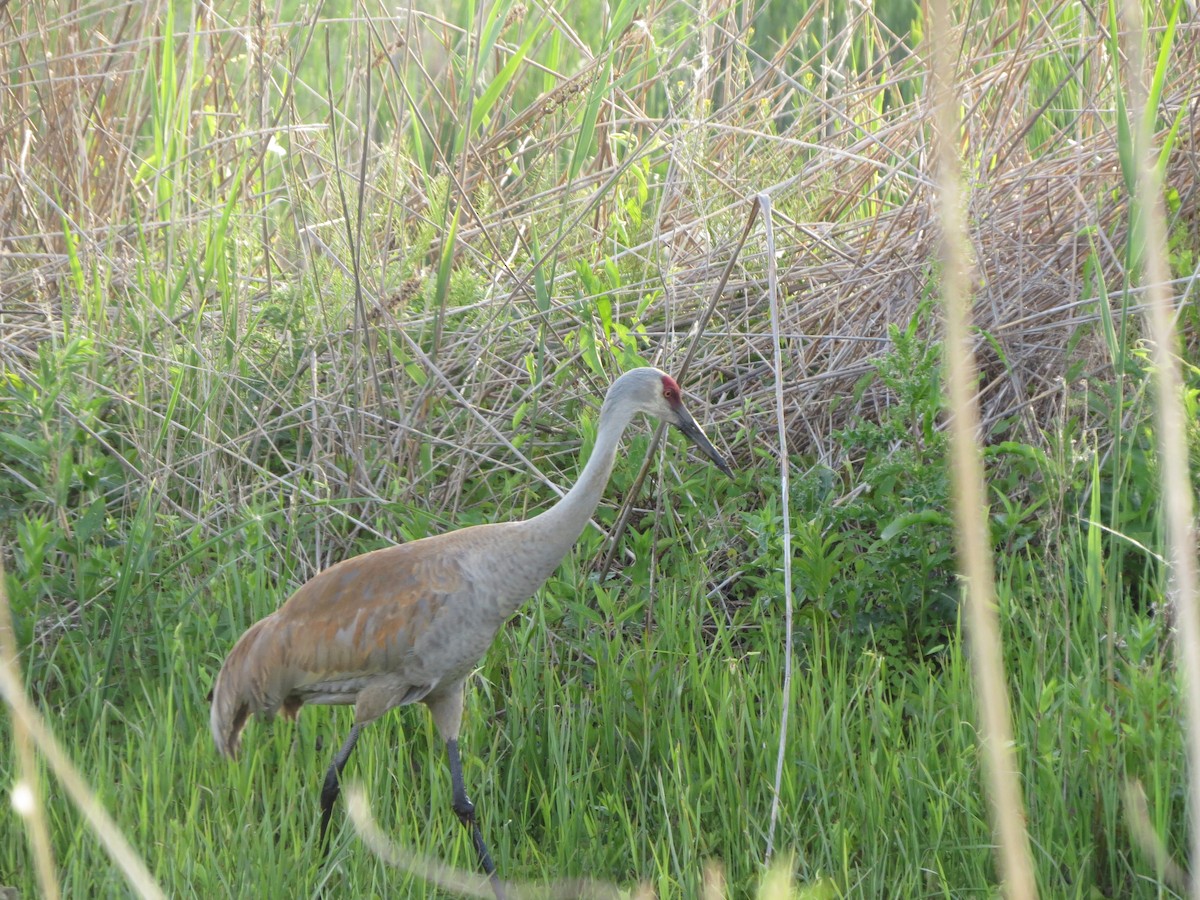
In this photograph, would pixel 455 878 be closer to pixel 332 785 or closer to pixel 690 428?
pixel 332 785

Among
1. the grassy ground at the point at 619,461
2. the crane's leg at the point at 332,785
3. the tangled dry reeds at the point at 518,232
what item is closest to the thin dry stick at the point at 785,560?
the grassy ground at the point at 619,461

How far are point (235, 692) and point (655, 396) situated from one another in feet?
4.36

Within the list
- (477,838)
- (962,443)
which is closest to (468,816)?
(477,838)

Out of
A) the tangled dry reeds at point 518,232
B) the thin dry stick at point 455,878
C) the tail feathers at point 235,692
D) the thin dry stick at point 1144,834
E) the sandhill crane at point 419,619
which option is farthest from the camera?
the tangled dry reeds at point 518,232

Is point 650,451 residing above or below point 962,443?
below

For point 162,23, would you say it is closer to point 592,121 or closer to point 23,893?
point 592,121

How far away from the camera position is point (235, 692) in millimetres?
3496

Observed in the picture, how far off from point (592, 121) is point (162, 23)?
248 centimetres

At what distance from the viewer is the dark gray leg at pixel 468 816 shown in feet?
10.4

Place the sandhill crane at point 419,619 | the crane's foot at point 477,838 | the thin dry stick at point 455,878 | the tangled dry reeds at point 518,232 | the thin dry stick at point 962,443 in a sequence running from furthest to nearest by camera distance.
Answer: the tangled dry reeds at point 518,232
the sandhill crane at point 419,619
the crane's foot at point 477,838
the thin dry stick at point 455,878
the thin dry stick at point 962,443

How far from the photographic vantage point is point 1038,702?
3.03m

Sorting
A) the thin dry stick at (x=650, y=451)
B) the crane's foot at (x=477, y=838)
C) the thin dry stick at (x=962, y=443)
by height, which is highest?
the thin dry stick at (x=962, y=443)

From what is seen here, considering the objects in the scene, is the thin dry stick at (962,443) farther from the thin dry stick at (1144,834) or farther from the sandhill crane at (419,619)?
the sandhill crane at (419,619)

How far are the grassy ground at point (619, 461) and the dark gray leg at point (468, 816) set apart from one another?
7 centimetres
